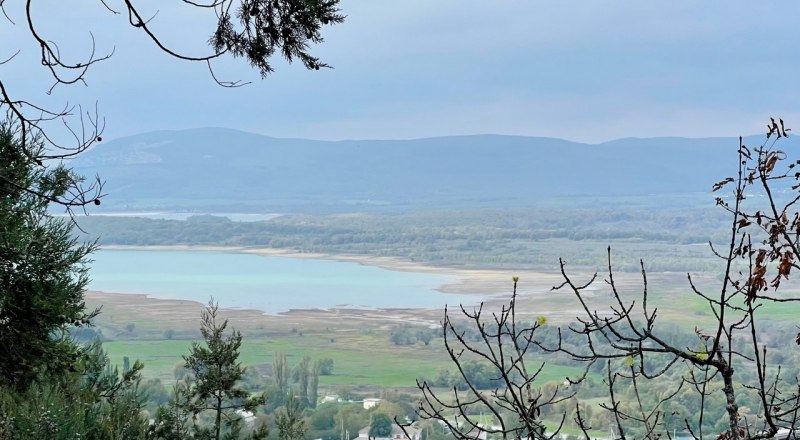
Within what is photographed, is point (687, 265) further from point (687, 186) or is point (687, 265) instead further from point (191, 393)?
point (687, 186)

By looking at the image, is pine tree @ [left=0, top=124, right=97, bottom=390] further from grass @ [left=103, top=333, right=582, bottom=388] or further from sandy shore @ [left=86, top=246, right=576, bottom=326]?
sandy shore @ [left=86, top=246, right=576, bottom=326]

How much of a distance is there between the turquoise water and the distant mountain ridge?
18423mm

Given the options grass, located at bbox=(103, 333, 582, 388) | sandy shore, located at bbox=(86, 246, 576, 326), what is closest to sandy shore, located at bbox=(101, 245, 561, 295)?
sandy shore, located at bbox=(86, 246, 576, 326)

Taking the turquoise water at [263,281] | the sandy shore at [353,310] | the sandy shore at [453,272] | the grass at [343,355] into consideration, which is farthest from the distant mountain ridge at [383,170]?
the grass at [343,355]

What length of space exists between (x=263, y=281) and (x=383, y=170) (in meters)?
55.8

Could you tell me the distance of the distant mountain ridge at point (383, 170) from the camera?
95.3 metres

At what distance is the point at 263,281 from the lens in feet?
211

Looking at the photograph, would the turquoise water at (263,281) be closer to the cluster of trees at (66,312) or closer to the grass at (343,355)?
the grass at (343,355)

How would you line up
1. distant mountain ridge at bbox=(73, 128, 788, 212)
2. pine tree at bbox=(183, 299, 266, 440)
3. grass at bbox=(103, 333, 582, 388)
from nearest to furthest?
pine tree at bbox=(183, 299, 266, 440) < grass at bbox=(103, 333, 582, 388) < distant mountain ridge at bbox=(73, 128, 788, 212)

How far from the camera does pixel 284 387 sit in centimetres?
2422

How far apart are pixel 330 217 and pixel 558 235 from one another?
2728 centimetres

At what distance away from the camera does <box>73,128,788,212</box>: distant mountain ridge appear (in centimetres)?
9531

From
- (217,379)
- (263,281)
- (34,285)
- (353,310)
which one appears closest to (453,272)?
(353,310)

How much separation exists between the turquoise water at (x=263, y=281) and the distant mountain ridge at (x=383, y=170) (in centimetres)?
1842
